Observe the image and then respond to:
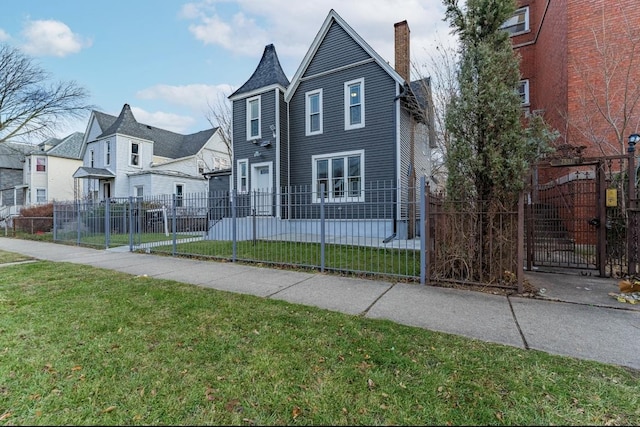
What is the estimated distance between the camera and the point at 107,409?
2162 millimetres

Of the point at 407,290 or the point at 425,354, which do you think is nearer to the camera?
the point at 425,354

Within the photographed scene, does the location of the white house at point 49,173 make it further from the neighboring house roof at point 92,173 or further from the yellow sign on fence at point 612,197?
the yellow sign on fence at point 612,197

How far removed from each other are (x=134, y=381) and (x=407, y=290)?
4.23m

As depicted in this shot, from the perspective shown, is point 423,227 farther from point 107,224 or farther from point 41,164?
point 41,164

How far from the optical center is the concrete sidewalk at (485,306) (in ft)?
10.7

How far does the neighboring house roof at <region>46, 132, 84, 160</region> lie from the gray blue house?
889 inches

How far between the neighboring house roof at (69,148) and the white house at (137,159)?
19.1 feet

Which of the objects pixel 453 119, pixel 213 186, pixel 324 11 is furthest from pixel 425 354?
pixel 213 186

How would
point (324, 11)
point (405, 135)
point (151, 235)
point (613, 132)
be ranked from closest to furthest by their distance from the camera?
point (613, 132), point (151, 235), point (405, 135), point (324, 11)

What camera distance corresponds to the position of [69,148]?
28719 mm

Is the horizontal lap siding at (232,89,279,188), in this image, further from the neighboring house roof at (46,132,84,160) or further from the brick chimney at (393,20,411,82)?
the neighboring house roof at (46,132,84,160)

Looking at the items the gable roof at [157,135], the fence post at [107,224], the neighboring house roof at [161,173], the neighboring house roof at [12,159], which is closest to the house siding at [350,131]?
the fence post at [107,224]

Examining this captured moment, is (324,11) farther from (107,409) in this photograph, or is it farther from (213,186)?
(107,409)

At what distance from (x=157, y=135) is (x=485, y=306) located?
28.1 metres
